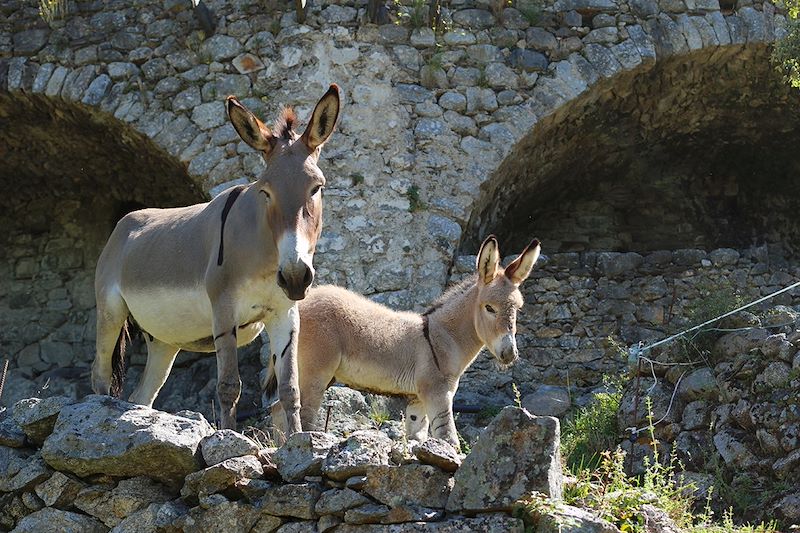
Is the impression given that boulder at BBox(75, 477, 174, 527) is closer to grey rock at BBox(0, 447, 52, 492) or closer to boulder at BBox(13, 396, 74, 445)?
grey rock at BBox(0, 447, 52, 492)

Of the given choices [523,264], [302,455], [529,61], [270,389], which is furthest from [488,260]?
[529,61]

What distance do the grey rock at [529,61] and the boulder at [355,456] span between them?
289 inches

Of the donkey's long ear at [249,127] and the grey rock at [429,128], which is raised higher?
the donkey's long ear at [249,127]

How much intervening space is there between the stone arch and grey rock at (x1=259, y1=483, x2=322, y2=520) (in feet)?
22.1

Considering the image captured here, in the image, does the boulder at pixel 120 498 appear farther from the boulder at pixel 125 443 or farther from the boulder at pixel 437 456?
the boulder at pixel 437 456

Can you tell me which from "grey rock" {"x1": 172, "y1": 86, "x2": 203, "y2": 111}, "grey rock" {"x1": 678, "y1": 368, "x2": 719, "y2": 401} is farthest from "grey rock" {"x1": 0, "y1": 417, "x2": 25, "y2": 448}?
"grey rock" {"x1": 172, "y1": 86, "x2": 203, "y2": 111}

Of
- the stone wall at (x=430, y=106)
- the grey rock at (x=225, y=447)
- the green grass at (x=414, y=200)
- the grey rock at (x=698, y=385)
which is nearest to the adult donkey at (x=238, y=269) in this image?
the grey rock at (x=225, y=447)

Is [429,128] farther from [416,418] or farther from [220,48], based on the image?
[416,418]

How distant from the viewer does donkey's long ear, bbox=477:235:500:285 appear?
844cm

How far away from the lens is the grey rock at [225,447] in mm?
6180

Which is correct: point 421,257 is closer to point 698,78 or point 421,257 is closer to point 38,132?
point 698,78

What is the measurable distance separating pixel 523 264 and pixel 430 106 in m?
4.21

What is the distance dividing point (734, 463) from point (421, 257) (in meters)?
4.73

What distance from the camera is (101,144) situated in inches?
534
